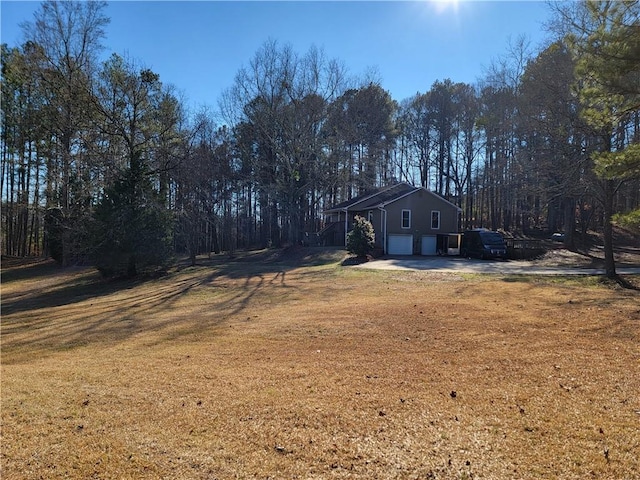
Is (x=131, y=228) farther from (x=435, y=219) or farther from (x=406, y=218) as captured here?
(x=435, y=219)

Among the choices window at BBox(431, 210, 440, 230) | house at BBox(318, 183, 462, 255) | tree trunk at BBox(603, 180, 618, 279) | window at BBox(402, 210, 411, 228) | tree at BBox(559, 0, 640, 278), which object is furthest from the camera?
window at BBox(431, 210, 440, 230)

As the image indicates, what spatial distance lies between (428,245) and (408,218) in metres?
2.78

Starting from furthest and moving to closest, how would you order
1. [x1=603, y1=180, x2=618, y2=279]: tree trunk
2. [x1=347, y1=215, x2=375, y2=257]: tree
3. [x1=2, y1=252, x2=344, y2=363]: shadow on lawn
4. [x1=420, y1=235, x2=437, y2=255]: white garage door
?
1. [x1=420, y1=235, x2=437, y2=255]: white garage door
2. [x1=347, y1=215, x2=375, y2=257]: tree
3. [x1=603, y1=180, x2=618, y2=279]: tree trunk
4. [x1=2, y1=252, x2=344, y2=363]: shadow on lawn

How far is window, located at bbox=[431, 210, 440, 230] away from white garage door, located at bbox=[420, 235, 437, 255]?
823 millimetres

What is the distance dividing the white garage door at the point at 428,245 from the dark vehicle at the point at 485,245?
3.58m

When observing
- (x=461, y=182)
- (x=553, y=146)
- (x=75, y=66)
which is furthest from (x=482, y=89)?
(x=75, y=66)

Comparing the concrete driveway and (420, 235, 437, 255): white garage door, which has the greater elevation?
(420, 235, 437, 255): white garage door

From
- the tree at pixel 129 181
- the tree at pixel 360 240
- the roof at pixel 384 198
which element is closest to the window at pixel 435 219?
the roof at pixel 384 198

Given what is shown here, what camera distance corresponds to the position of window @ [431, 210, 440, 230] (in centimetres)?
3150

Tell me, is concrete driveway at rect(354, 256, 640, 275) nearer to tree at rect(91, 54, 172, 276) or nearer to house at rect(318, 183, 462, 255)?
house at rect(318, 183, 462, 255)

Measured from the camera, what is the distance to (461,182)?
141 feet

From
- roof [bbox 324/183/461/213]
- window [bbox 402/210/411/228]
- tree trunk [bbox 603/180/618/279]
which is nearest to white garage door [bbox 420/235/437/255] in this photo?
window [bbox 402/210/411/228]

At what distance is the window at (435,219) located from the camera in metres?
31.5

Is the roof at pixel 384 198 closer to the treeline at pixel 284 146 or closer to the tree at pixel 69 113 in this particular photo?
the treeline at pixel 284 146
